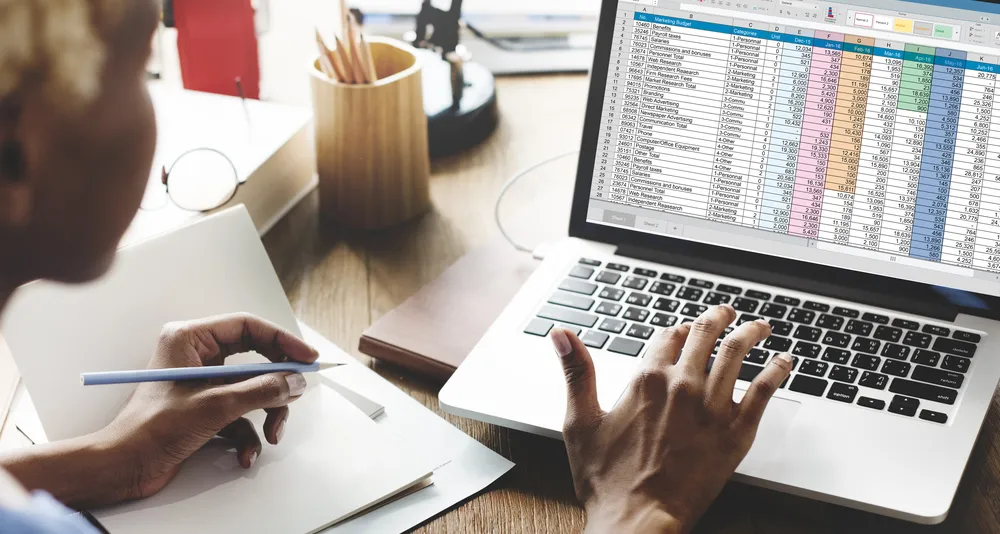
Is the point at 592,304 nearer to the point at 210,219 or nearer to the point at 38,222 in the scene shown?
the point at 210,219

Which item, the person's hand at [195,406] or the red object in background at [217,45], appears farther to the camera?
the red object in background at [217,45]

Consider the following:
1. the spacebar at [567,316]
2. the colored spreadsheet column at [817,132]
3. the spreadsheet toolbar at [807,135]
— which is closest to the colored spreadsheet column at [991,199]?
the spreadsheet toolbar at [807,135]

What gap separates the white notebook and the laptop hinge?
328 mm

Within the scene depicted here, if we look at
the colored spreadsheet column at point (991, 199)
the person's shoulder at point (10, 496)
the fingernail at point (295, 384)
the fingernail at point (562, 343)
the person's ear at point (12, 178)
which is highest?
the person's ear at point (12, 178)

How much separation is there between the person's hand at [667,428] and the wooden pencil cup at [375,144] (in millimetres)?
398

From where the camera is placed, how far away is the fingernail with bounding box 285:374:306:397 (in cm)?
70

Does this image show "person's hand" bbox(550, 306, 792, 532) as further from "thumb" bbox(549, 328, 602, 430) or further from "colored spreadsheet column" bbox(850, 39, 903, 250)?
"colored spreadsheet column" bbox(850, 39, 903, 250)

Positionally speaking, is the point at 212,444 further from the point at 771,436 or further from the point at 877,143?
the point at 877,143

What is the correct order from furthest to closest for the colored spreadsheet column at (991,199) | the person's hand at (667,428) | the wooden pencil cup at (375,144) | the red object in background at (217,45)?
the red object in background at (217,45) → the wooden pencil cup at (375,144) → the colored spreadsheet column at (991,199) → the person's hand at (667,428)

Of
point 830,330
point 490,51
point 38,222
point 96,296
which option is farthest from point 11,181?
point 490,51

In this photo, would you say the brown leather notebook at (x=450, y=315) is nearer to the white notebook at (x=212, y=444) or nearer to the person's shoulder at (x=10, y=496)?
the white notebook at (x=212, y=444)

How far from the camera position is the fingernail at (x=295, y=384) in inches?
27.6

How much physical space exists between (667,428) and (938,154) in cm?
35

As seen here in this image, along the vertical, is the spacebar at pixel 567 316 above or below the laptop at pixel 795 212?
below
